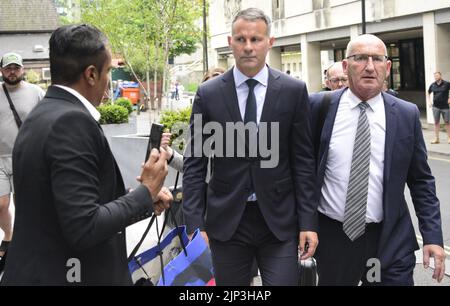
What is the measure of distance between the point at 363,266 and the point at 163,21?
21.0 m

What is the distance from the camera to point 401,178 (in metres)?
3.59

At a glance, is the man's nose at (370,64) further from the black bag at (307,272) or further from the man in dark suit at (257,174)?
the black bag at (307,272)

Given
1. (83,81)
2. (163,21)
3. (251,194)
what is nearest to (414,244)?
(251,194)

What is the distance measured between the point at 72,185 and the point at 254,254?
67.6 inches

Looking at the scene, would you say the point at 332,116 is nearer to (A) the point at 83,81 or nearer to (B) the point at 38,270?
(A) the point at 83,81

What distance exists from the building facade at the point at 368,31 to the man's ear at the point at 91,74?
2017 cm

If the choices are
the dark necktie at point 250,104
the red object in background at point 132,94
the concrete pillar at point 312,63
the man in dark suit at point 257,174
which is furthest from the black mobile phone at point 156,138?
the red object in background at point 132,94

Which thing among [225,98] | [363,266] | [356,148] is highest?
[225,98]

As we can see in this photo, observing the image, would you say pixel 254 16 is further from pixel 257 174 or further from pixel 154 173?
Answer: pixel 154 173

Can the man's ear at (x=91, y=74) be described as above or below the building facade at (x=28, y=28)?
below

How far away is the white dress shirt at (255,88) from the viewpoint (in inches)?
144

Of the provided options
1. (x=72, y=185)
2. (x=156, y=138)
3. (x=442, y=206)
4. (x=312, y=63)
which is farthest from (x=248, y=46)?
(x=312, y=63)

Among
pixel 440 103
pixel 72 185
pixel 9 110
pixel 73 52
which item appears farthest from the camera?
pixel 440 103

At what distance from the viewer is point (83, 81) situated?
2.52 metres
